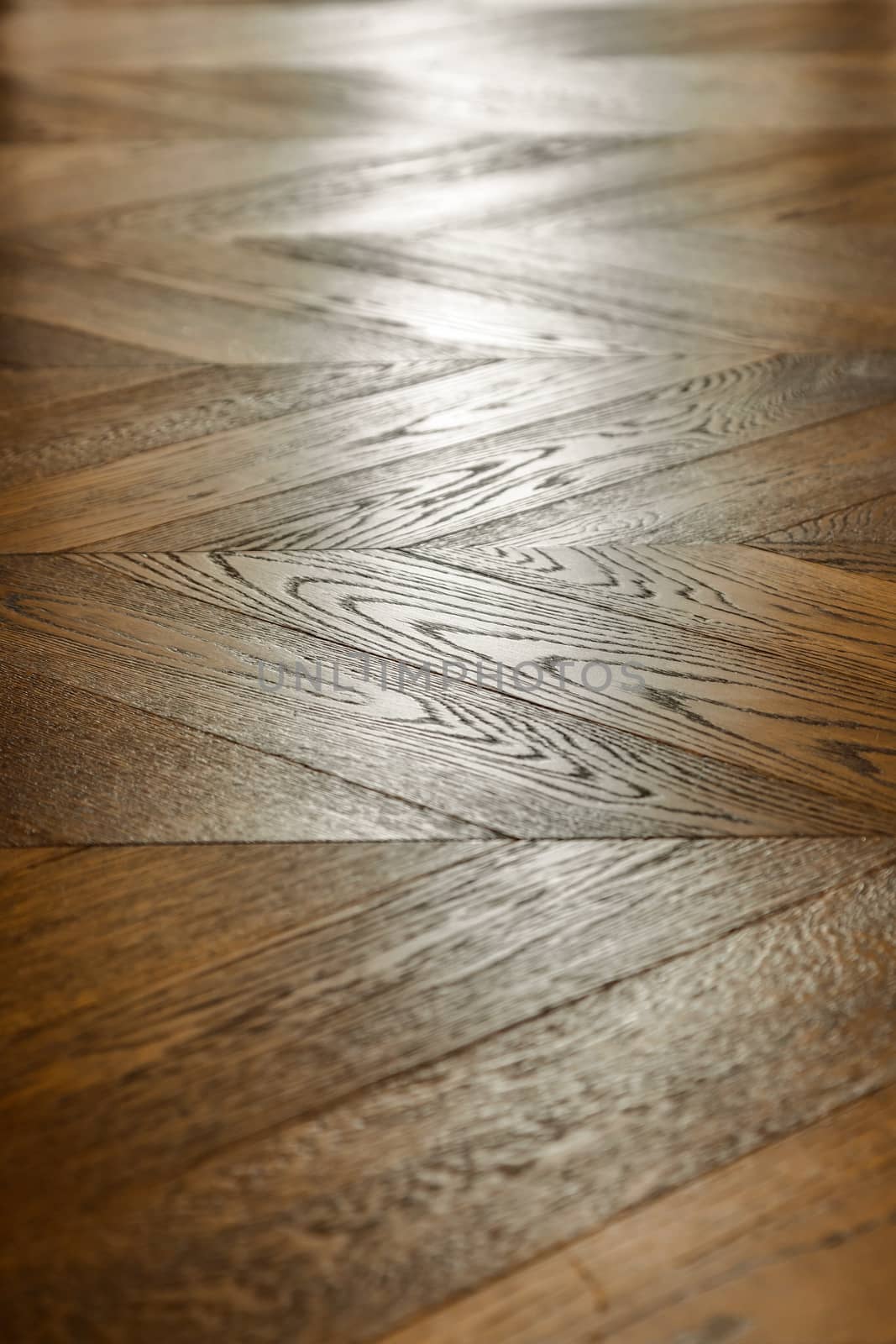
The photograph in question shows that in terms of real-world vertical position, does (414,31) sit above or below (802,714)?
above

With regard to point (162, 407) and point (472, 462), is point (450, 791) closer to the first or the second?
point (472, 462)

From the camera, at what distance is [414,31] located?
103 inches

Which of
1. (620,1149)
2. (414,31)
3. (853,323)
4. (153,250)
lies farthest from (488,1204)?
(414,31)

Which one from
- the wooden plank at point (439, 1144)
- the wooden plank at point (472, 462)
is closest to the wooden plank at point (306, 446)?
the wooden plank at point (472, 462)

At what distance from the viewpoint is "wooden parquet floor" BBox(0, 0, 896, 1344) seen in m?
0.35

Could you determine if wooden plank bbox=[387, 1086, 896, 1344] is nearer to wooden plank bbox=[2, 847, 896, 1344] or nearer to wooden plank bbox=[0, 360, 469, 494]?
wooden plank bbox=[2, 847, 896, 1344]

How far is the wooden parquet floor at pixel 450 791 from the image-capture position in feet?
1.15

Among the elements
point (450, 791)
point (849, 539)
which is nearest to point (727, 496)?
point (849, 539)

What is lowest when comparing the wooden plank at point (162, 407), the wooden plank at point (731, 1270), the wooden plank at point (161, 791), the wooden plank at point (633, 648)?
the wooden plank at point (731, 1270)

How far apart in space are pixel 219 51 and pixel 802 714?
2129mm

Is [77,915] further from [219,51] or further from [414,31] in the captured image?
[414,31]

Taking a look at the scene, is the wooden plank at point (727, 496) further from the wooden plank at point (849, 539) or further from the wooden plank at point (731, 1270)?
the wooden plank at point (731, 1270)

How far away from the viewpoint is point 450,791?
0.52m

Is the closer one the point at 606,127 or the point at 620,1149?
the point at 620,1149
